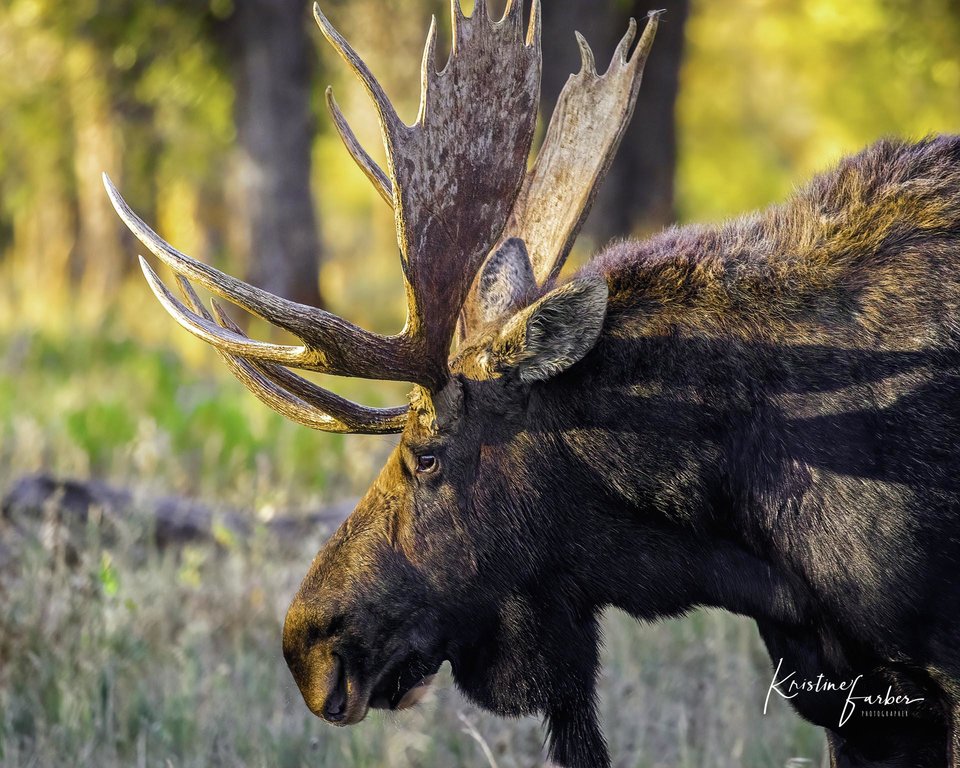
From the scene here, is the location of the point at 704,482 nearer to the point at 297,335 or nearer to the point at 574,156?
the point at 297,335

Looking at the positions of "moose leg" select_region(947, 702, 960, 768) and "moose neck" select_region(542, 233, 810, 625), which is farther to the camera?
"moose neck" select_region(542, 233, 810, 625)

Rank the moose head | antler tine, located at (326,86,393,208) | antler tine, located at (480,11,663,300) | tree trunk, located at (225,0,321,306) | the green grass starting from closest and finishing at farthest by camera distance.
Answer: the moose head < antler tine, located at (480,11,663,300) < antler tine, located at (326,86,393,208) < the green grass < tree trunk, located at (225,0,321,306)

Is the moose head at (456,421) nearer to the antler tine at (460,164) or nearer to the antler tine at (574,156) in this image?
the antler tine at (460,164)

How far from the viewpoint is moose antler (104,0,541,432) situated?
9.78 ft

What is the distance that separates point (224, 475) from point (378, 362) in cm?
423

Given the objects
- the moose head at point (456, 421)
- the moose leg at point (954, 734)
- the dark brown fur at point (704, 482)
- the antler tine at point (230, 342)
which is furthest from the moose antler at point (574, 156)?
the moose leg at point (954, 734)

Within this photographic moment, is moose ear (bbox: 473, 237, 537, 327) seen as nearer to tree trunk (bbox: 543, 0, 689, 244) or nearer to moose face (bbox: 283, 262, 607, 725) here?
moose face (bbox: 283, 262, 607, 725)

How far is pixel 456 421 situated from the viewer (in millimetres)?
3004

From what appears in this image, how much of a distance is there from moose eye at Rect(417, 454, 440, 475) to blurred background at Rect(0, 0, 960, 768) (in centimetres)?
94

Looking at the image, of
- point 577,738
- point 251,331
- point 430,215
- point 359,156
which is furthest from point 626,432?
point 251,331

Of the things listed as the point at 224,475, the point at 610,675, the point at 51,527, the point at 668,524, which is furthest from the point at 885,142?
the point at 224,475

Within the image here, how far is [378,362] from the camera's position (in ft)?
9.82

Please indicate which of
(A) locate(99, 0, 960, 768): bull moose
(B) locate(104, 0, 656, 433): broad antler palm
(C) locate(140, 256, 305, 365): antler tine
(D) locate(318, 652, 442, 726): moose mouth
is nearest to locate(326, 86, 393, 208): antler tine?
(B) locate(104, 0, 656, 433): broad antler palm

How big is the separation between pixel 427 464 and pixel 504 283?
49 centimetres
